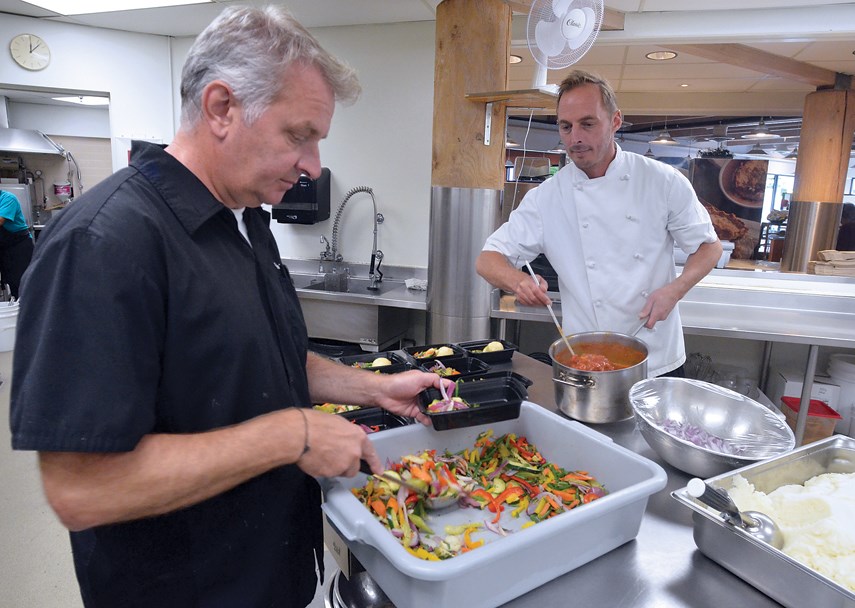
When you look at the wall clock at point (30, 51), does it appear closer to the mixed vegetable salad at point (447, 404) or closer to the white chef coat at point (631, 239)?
the white chef coat at point (631, 239)

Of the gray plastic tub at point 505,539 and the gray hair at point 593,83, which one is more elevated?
the gray hair at point 593,83

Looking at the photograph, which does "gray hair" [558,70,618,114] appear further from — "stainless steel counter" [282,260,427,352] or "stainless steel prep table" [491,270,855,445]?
"stainless steel counter" [282,260,427,352]

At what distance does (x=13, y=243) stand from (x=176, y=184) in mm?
5829

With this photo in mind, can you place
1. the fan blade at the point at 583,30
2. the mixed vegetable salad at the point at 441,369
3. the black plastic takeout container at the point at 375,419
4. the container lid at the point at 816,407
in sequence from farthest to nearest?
the container lid at the point at 816,407
the fan blade at the point at 583,30
the mixed vegetable salad at the point at 441,369
the black plastic takeout container at the point at 375,419

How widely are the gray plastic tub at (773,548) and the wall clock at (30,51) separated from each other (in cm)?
552

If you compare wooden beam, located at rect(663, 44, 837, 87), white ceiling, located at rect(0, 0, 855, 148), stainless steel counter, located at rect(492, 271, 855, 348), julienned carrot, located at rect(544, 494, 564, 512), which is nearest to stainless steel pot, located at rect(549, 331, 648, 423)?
julienned carrot, located at rect(544, 494, 564, 512)

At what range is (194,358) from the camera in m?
0.89

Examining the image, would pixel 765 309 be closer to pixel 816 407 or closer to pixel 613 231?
pixel 816 407

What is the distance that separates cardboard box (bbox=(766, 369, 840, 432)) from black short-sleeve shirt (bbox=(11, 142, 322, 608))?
316 cm

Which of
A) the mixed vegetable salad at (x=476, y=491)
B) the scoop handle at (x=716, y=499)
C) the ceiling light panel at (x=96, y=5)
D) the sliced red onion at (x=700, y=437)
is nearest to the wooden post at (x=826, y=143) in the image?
the sliced red onion at (x=700, y=437)

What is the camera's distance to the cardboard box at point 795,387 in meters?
3.19

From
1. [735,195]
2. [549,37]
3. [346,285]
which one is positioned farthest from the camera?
[735,195]

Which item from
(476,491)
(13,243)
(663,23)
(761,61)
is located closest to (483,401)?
(476,491)

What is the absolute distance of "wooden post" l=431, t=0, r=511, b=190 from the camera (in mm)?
3188
